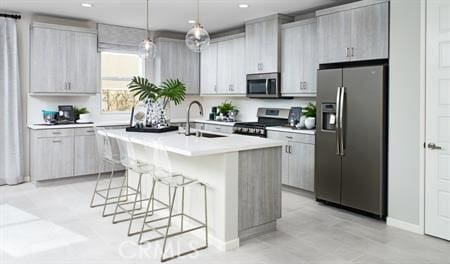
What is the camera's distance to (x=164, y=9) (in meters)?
5.59

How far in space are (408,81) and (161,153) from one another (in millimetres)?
2562

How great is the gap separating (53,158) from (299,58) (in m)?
4.00

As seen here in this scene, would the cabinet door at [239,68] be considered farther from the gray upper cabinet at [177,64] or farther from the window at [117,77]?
the window at [117,77]

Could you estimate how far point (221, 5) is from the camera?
533 cm

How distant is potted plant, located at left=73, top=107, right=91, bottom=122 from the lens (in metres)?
6.21

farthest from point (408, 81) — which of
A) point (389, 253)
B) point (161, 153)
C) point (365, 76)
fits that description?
point (161, 153)

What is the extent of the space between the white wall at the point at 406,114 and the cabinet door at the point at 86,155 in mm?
4429

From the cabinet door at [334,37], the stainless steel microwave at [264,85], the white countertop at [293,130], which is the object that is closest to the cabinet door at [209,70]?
the stainless steel microwave at [264,85]

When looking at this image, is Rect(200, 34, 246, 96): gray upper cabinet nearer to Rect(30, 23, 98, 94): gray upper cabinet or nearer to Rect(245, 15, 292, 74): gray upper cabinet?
Rect(245, 15, 292, 74): gray upper cabinet

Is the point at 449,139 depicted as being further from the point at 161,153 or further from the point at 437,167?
the point at 161,153

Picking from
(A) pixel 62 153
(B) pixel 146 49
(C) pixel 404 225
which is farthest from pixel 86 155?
(C) pixel 404 225

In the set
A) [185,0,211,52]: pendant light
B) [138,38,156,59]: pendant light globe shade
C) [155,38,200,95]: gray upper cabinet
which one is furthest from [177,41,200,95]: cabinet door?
[185,0,211,52]: pendant light

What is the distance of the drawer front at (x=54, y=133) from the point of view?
5.61 meters

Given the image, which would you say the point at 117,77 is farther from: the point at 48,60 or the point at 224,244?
the point at 224,244
